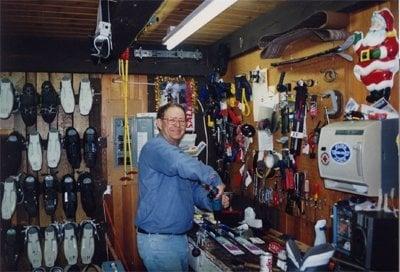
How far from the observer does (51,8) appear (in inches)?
145

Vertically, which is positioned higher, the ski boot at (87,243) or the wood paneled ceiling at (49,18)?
the wood paneled ceiling at (49,18)

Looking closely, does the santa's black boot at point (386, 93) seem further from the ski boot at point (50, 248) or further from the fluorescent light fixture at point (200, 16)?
the ski boot at point (50, 248)

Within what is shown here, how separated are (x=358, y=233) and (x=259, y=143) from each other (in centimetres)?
210

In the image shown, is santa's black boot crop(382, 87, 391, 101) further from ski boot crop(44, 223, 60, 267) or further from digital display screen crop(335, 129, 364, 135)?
ski boot crop(44, 223, 60, 267)

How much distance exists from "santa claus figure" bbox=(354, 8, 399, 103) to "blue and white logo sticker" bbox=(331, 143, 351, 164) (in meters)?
0.41

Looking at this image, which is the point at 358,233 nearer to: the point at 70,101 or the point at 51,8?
the point at 51,8

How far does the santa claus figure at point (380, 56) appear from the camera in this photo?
2570 mm

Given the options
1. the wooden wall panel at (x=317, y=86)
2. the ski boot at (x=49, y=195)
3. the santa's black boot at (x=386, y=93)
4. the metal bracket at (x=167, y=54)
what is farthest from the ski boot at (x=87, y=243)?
the santa's black boot at (x=386, y=93)

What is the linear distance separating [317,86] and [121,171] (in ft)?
10.1

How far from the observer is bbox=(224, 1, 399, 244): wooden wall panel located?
2857 millimetres

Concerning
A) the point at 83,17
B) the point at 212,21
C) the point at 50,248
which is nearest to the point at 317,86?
the point at 212,21

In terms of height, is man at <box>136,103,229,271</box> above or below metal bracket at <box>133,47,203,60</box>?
below

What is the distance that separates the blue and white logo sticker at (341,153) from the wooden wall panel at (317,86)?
16.7 inches

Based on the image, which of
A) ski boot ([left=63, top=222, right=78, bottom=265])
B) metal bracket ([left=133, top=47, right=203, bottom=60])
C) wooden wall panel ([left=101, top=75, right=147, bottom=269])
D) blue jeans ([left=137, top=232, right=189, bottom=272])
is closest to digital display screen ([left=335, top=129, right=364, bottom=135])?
blue jeans ([left=137, top=232, right=189, bottom=272])
